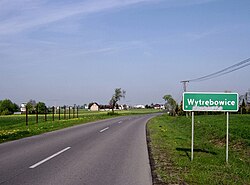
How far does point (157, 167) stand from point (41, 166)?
3165mm

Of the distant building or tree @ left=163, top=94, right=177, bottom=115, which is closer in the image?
tree @ left=163, top=94, right=177, bottom=115

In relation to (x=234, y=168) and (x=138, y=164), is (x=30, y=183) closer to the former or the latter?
(x=138, y=164)

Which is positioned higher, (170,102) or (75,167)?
Result: (170,102)

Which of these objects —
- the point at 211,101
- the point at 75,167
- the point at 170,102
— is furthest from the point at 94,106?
the point at 75,167

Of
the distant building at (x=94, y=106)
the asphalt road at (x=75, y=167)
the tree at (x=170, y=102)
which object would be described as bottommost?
the distant building at (x=94, y=106)

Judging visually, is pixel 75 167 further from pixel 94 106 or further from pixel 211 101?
pixel 94 106

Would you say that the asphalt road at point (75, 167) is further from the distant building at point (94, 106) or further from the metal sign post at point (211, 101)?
the distant building at point (94, 106)

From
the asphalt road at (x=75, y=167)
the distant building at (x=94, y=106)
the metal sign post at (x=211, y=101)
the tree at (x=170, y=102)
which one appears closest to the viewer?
the asphalt road at (x=75, y=167)

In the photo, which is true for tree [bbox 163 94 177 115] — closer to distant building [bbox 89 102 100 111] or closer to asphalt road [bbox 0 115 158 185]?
asphalt road [bbox 0 115 158 185]

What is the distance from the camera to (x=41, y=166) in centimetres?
913

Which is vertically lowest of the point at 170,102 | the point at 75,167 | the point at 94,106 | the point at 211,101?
the point at 94,106

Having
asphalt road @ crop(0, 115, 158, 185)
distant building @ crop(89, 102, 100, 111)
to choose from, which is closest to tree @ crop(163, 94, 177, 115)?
asphalt road @ crop(0, 115, 158, 185)

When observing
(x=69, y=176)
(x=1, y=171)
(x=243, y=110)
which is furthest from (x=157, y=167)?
(x=243, y=110)

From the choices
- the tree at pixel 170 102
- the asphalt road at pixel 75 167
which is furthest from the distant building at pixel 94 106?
the asphalt road at pixel 75 167
